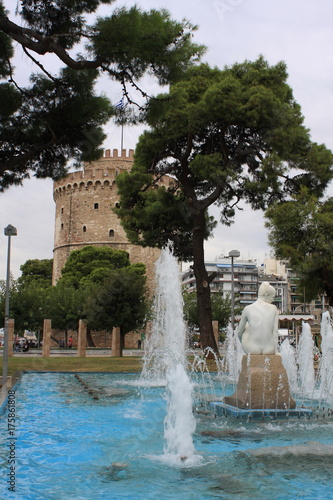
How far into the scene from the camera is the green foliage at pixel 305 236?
15750 mm

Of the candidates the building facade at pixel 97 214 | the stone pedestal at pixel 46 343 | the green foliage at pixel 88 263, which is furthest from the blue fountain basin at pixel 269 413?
the building facade at pixel 97 214

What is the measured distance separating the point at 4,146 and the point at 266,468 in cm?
943

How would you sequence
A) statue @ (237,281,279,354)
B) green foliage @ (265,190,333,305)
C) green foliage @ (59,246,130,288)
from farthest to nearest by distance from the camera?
green foliage @ (59,246,130,288), green foliage @ (265,190,333,305), statue @ (237,281,279,354)

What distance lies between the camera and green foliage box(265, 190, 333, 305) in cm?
1575

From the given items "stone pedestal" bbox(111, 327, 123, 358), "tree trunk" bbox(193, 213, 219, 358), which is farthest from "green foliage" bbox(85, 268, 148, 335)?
"tree trunk" bbox(193, 213, 219, 358)

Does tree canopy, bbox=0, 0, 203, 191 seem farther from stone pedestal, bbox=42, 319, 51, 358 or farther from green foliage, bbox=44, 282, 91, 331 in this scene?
green foliage, bbox=44, 282, 91, 331

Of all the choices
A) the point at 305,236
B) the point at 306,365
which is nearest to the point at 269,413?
the point at 306,365

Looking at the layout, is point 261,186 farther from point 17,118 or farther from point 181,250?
point 17,118

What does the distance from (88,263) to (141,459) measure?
3826cm

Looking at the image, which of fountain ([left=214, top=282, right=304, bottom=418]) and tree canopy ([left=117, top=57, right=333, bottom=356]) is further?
tree canopy ([left=117, top=57, right=333, bottom=356])

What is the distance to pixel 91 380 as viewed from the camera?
12820mm

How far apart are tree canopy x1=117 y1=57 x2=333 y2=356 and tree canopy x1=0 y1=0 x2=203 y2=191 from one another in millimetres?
5343

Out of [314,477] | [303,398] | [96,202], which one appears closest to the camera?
[314,477]

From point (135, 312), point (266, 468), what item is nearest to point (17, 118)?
point (266, 468)
